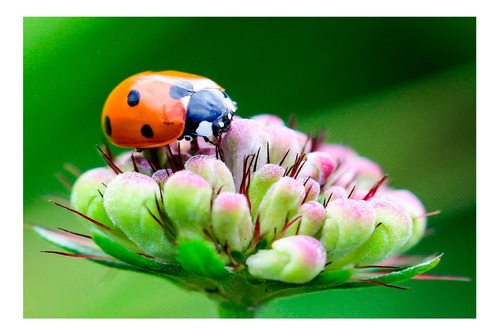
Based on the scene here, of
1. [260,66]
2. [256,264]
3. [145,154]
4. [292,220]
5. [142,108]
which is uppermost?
[260,66]

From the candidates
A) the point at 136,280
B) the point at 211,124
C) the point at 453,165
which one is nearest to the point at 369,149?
the point at 453,165

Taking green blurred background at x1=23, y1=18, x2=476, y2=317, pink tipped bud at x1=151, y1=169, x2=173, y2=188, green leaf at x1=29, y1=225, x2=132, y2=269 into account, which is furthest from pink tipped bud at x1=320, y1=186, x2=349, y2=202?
green blurred background at x1=23, y1=18, x2=476, y2=317

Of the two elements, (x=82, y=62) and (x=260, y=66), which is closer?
(x=82, y=62)

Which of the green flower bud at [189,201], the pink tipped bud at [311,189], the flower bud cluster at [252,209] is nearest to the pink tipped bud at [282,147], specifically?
the flower bud cluster at [252,209]

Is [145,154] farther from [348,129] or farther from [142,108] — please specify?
[348,129]

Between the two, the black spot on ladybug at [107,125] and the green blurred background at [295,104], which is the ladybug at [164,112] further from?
the green blurred background at [295,104]

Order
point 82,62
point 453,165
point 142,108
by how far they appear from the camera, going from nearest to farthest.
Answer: point 142,108, point 82,62, point 453,165
